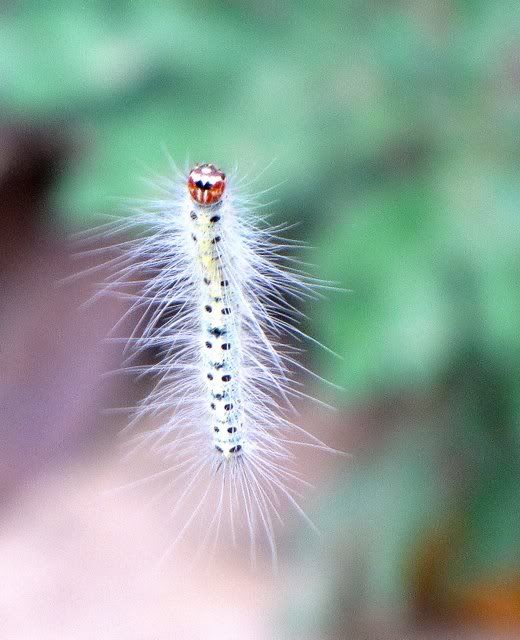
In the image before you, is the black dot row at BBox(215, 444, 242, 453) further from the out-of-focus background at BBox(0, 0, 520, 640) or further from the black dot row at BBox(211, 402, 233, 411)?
the out-of-focus background at BBox(0, 0, 520, 640)

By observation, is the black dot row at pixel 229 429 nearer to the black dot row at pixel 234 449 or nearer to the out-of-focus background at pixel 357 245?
the black dot row at pixel 234 449

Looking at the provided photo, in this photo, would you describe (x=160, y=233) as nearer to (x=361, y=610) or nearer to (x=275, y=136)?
(x=275, y=136)

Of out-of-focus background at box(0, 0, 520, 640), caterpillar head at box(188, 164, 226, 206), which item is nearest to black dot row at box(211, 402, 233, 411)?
caterpillar head at box(188, 164, 226, 206)

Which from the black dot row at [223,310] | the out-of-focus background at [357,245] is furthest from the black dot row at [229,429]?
the out-of-focus background at [357,245]

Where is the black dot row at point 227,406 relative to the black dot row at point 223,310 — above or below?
below

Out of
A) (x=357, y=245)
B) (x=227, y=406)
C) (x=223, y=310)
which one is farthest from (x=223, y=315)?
(x=357, y=245)

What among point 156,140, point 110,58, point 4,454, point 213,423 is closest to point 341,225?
point 156,140
